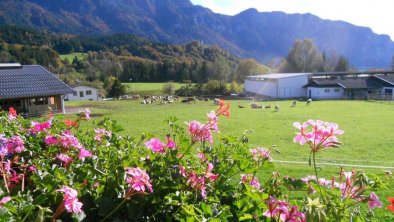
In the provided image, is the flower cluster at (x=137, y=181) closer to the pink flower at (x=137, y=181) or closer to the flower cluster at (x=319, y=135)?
the pink flower at (x=137, y=181)

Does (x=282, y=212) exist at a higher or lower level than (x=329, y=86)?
higher

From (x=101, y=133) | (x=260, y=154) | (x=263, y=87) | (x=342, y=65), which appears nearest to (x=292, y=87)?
(x=263, y=87)

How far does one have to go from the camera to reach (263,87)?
5534cm

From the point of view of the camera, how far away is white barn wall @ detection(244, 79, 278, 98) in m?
52.2

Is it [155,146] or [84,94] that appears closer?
[155,146]

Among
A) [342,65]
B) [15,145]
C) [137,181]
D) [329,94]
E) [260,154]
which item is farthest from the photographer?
[342,65]

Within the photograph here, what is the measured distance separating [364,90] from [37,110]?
1535 inches

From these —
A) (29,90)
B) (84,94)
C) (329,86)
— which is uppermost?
(29,90)

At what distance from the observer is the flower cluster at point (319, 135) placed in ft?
4.59

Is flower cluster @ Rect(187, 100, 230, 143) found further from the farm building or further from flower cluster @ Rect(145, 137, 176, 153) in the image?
the farm building

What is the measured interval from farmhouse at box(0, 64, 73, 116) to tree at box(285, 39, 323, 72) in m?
63.4

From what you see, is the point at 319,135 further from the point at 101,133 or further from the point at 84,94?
the point at 84,94

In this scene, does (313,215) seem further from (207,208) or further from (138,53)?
(138,53)

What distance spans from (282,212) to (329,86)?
164 ft
